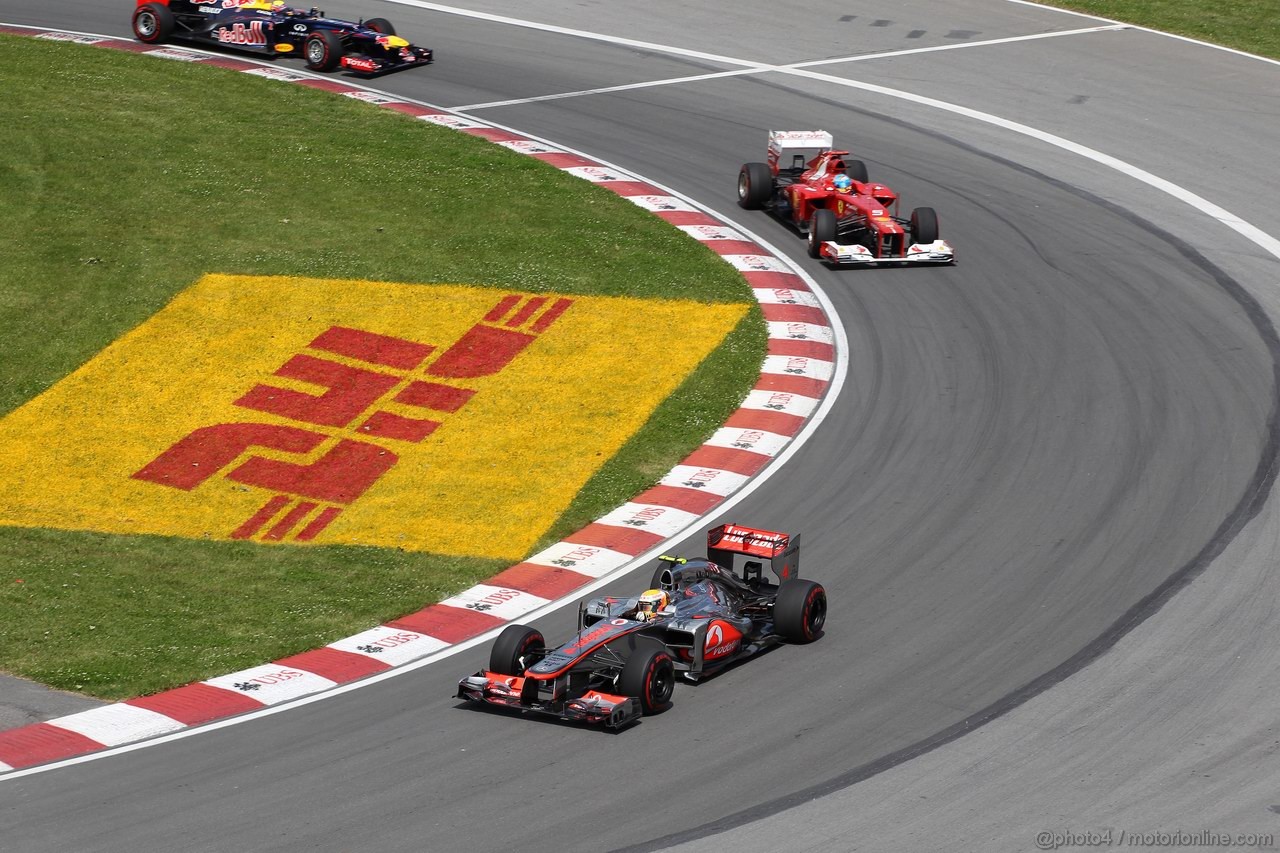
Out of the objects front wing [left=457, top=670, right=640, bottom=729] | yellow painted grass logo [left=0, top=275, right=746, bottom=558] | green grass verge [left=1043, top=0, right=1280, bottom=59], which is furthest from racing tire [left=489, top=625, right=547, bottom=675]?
green grass verge [left=1043, top=0, right=1280, bottom=59]

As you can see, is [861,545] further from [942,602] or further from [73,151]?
[73,151]

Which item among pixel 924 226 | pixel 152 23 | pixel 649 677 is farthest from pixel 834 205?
pixel 152 23

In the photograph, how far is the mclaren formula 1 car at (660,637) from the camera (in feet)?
43.0

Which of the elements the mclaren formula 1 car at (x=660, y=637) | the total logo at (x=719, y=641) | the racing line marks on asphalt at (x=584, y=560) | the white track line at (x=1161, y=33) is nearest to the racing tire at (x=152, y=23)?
the racing line marks on asphalt at (x=584, y=560)

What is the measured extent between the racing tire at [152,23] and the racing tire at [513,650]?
23.2 meters

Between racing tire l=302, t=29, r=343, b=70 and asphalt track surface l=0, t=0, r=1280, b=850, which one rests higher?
racing tire l=302, t=29, r=343, b=70

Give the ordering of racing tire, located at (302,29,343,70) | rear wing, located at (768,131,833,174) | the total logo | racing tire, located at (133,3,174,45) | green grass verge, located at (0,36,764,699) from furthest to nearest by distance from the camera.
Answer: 1. racing tire, located at (133,3,174,45)
2. racing tire, located at (302,29,343,70)
3. rear wing, located at (768,131,833,174)
4. green grass verge, located at (0,36,764,699)
5. the total logo

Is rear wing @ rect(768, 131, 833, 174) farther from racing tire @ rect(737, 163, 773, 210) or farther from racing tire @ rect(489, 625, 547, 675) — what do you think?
racing tire @ rect(489, 625, 547, 675)

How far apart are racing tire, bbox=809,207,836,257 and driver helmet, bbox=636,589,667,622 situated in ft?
36.8

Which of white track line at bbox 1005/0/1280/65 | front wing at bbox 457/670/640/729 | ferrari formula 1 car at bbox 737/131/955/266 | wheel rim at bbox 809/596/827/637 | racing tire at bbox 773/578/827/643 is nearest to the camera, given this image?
front wing at bbox 457/670/640/729

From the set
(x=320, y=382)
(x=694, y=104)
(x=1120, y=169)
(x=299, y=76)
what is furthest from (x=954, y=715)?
(x=299, y=76)

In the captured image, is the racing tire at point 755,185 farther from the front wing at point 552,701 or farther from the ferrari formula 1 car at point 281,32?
the front wing at point 552,701

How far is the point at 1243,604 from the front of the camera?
14.9m

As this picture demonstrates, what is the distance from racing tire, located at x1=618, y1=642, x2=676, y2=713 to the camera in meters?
13.0
